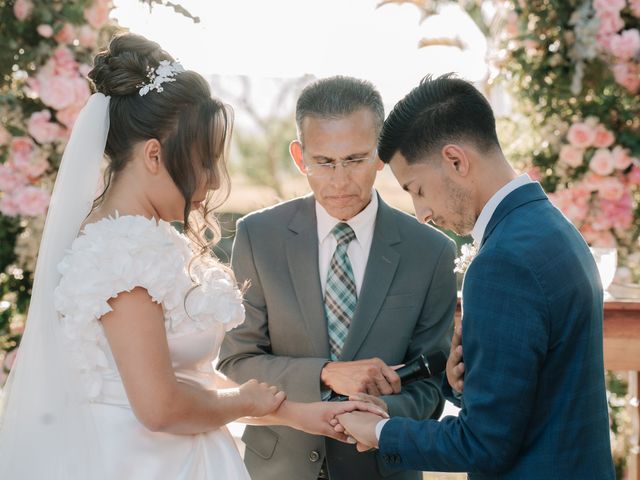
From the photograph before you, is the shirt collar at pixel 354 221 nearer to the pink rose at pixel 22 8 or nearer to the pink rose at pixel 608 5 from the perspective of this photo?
the pink rose at pixel 22 8

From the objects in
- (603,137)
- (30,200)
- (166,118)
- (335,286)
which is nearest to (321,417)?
(335,286)

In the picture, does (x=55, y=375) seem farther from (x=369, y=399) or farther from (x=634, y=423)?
(x=634, y=423)

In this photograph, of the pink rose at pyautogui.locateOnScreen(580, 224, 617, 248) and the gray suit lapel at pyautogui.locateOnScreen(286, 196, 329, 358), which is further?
the pink rose at pyautogui.locateOnScreen(580, 224, 617, 248)

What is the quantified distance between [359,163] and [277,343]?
64 centimetres

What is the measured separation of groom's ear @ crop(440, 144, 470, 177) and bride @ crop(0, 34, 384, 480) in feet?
1.90

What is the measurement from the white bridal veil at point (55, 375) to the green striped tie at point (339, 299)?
843mm

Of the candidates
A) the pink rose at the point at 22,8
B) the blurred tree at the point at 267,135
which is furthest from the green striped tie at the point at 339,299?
the blurred tree at the point at 267,135

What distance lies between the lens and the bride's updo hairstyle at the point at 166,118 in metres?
2.17

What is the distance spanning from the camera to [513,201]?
78.7 inches

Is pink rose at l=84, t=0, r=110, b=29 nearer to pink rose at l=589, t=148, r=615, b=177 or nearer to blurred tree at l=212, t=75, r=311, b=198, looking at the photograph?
pink rose at l=589, t=148, r=615, b=177

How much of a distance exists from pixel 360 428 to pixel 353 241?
0.70 meters

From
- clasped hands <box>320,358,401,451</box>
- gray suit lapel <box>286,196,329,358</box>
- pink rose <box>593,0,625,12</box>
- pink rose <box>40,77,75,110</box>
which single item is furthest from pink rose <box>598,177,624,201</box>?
pink rose <box>40,77,75,110</box>

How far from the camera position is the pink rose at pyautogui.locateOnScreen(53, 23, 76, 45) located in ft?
12.6

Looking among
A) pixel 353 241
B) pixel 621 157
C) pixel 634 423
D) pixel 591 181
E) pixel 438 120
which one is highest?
pixel 621 157
